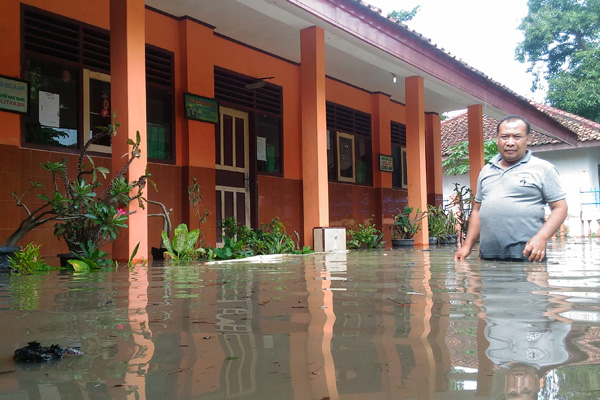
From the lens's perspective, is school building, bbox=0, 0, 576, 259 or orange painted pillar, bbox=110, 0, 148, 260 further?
school building, bbox=0, 0, 576, 259

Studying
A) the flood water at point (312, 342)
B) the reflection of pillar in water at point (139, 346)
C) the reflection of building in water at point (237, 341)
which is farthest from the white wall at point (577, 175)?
the reflection of pillar in water at point (139, 346)

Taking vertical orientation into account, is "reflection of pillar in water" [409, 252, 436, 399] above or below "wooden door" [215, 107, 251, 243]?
below

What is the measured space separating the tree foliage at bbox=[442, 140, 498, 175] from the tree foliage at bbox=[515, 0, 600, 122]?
8739 millimetres

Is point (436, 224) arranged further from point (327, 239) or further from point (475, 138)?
point (327, 239)

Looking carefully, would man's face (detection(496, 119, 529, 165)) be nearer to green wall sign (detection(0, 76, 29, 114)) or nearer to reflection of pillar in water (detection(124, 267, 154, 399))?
reflection of pillar in water (detection(124, 267, 154, 399))

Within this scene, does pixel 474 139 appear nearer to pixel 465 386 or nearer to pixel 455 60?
pixel 455 60

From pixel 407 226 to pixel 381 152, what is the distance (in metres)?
3.53

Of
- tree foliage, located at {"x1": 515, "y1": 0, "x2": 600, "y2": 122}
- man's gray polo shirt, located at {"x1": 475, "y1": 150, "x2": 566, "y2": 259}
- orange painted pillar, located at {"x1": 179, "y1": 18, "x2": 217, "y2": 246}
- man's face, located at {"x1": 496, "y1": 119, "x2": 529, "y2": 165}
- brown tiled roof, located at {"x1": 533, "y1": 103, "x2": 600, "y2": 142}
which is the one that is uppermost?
tree foliage, located at {"x1": 515, "y1": 0, "x2": 600, "y2": 122}

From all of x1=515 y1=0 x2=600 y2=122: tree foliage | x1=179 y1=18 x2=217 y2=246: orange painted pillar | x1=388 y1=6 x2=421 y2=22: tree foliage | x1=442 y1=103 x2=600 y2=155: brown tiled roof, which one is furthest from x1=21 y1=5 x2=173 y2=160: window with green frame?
x1=515 y1=0 x2=600 y2=122: tree foliage

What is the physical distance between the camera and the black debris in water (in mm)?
1373

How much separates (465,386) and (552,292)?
72.7 inches

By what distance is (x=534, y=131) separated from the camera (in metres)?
20.3

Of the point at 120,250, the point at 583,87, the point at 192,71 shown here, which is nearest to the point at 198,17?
the point at 192,71

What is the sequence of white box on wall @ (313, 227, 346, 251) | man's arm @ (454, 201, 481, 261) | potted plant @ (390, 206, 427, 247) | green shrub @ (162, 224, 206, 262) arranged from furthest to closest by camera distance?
potted plant @ (390, 206, 427, 247) < white box on wall @ (313, 227, 346, 251) < green shrub @ (162, 224, 206, 262) < man's arm @ (454, 201, 481, 261)
